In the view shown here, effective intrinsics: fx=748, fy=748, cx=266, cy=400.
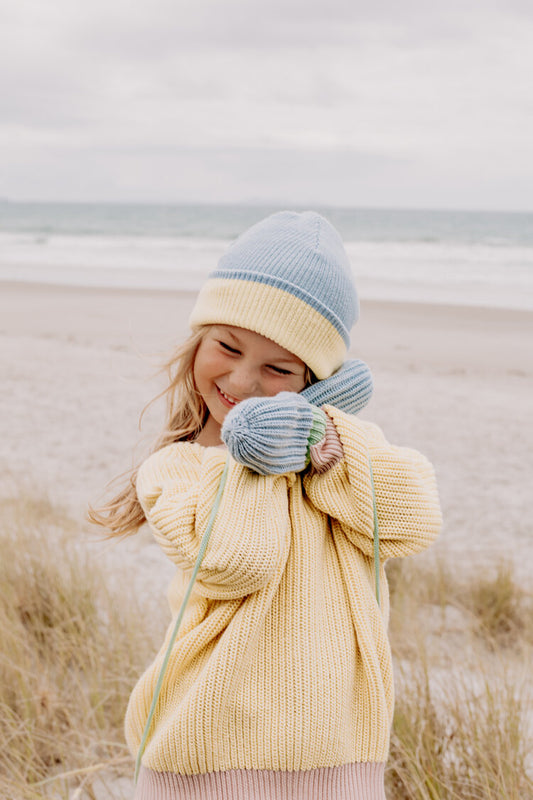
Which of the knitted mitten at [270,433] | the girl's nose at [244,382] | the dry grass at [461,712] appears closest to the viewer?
the knitted mitten at [270,433]

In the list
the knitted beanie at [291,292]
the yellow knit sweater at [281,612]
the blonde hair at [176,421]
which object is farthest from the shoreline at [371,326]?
the yellow knit sweater at [281,612]

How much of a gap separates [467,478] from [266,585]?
451 cm

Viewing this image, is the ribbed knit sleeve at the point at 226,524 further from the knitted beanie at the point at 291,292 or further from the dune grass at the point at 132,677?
the dune grass at the point at 132,677

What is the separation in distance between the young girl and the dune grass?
725 millimetres

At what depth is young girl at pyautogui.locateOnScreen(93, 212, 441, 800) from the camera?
141cm

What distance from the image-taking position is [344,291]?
1685 mm

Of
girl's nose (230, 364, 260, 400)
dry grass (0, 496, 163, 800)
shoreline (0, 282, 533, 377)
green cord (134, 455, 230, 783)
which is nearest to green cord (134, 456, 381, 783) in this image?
green cord (134, 455, 230, 783)

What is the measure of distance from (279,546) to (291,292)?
0.54 meters

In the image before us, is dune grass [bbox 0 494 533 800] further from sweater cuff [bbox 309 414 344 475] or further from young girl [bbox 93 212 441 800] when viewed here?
sweater cuff [bbox 309 414 344 475]

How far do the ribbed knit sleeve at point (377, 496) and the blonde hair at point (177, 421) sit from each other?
386 mm

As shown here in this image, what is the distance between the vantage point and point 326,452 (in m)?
1.50

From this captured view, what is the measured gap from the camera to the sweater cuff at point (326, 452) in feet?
4.91

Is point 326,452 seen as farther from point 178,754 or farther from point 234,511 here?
point 178,754

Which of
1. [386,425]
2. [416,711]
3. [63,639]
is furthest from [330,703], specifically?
[386,425]
